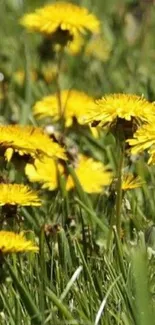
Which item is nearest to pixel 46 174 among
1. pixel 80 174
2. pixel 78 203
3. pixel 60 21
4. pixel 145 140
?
pixel 80 174

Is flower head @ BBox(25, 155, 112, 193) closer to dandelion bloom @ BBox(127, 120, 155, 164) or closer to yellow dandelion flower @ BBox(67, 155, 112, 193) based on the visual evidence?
yellow dandelion flower @ BBox(67, 155, 112, 193)

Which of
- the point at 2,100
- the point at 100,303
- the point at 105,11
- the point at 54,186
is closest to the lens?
the point at 100,303

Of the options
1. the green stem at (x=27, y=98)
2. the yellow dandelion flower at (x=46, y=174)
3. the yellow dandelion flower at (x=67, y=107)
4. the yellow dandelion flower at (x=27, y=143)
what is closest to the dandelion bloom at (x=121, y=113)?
the yellow dandelion flower at (x=27, y=143)

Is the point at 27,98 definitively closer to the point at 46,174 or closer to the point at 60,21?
the point at 60,21

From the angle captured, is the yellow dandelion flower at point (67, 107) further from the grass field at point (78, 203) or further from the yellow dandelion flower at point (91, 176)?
the yellow dandelion flower at point (91, 176)

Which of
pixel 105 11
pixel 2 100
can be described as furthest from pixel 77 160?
pixel 105 11

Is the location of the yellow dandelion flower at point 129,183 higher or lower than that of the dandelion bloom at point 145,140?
lower

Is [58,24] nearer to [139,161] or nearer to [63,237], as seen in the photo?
[139,161]
